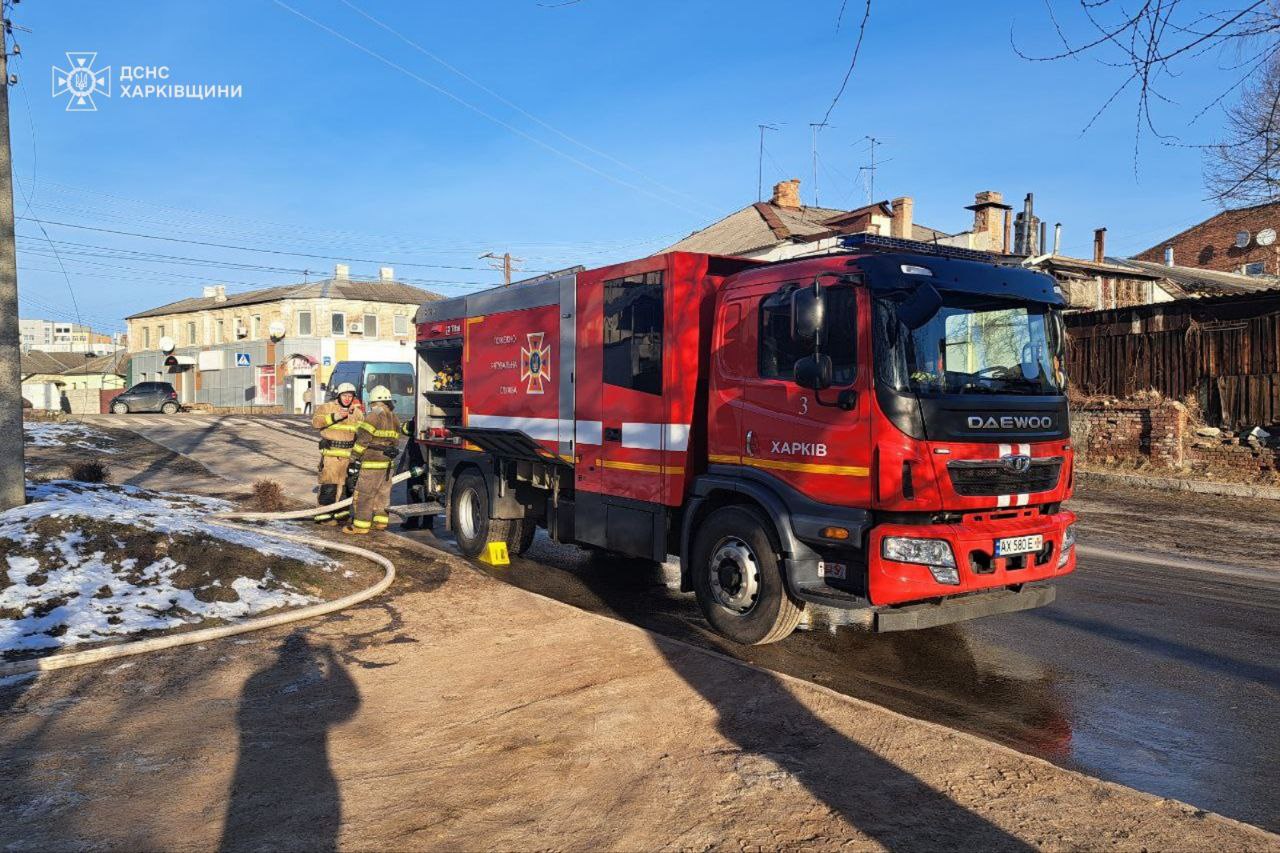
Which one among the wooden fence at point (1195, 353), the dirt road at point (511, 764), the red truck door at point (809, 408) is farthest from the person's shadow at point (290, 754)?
the wooden fence at point (1195, 353)

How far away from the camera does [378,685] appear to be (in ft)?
17.5

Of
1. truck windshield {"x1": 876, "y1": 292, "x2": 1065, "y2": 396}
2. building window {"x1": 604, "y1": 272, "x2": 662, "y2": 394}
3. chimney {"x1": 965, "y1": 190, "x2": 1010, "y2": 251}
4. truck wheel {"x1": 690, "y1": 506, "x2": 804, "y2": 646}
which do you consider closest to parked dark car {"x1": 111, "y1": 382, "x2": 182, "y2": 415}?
chimney {"x1": 965, "y1": 190, "x2": 1010, "y2": 251}

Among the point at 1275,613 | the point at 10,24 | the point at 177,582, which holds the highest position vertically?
the point at 10,24

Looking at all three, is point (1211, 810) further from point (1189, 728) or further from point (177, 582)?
point (177, 582)

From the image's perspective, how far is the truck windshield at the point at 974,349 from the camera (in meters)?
5.64

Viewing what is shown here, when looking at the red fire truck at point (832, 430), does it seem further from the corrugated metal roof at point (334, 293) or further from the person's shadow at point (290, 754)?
the corrugated metal roof at point (334, 293)

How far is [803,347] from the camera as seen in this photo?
6031 mm

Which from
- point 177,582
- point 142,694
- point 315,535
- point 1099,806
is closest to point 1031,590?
point 1099,806

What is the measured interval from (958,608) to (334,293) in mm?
55445

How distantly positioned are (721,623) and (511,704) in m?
1.95

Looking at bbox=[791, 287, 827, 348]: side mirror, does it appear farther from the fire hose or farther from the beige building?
the beige building

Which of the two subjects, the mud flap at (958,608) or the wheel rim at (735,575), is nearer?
the mud flap at (958,608)

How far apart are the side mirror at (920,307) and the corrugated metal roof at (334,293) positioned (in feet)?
172

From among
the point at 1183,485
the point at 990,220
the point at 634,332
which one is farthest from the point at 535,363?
the point at 990,220
